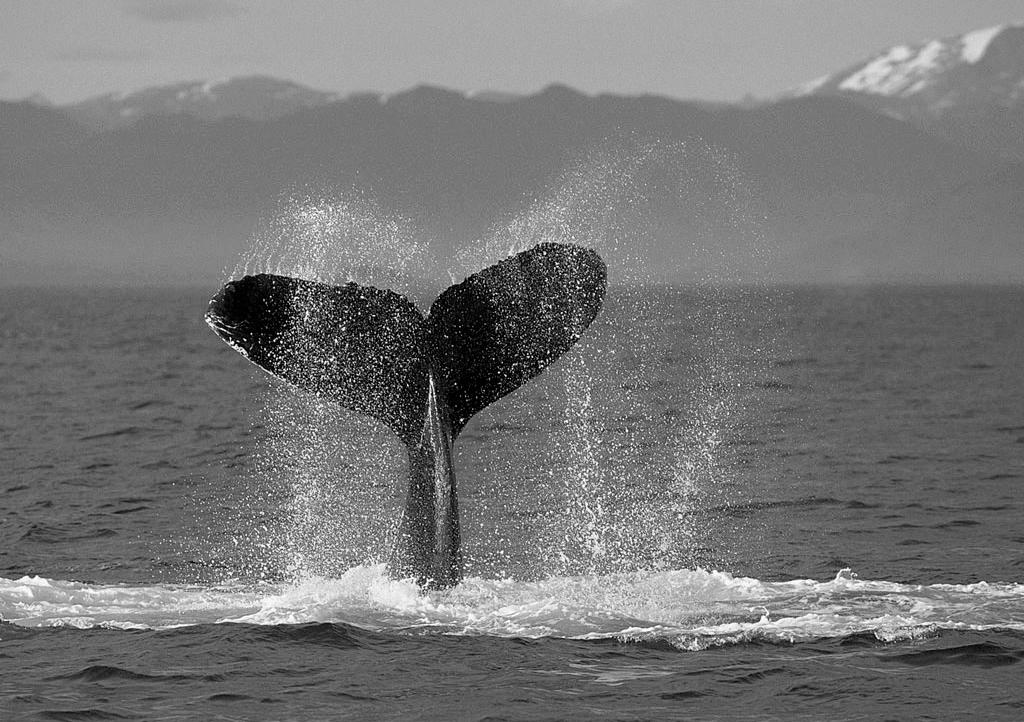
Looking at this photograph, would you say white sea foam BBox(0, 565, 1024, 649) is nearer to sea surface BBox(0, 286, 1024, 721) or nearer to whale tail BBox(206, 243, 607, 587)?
sea surface BBox(0, 286, 1024, 721)

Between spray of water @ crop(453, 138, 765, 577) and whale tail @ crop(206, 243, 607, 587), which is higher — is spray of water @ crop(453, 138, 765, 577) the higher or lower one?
the lower one

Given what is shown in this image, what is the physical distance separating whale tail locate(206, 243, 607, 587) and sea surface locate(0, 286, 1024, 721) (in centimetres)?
96

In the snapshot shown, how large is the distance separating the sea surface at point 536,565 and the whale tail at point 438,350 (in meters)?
0.96

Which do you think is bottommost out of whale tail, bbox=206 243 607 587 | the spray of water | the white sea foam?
the white sea foam

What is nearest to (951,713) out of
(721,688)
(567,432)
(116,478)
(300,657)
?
(721,688)

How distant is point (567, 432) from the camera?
25.8 metres

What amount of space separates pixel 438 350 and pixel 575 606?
2.25m

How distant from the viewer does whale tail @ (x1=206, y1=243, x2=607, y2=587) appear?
10.8m

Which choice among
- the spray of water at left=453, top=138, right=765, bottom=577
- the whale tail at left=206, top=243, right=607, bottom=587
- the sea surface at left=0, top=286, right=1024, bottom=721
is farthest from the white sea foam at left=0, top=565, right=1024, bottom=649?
the spray of water at left=453, top=138, right=765, bottom=577

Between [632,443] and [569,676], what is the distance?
44.9 feet

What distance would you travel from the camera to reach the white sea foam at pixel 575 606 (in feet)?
36.7

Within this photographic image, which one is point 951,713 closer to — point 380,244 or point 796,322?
point 380,244

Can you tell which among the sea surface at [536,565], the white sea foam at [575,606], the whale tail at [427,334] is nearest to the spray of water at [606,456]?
the sea surface at [536,565]

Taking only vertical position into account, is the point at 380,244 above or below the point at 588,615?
above
